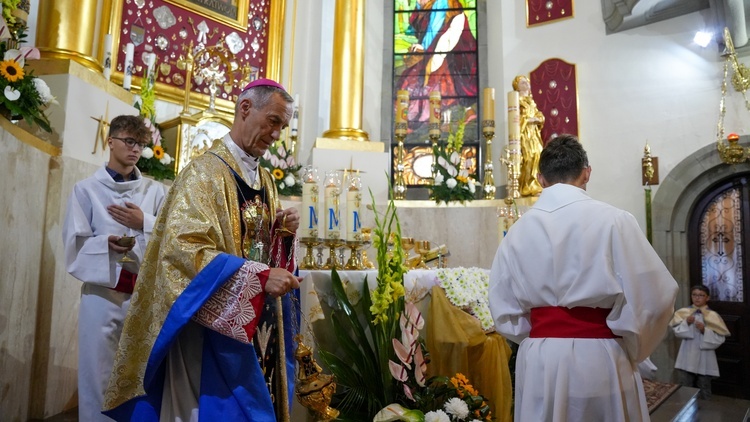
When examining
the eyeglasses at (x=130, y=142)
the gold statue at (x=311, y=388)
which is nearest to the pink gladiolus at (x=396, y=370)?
the gold statue at (x=311, y=388)

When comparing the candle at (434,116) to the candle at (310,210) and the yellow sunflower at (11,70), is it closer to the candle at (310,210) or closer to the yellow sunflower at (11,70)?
the candle at (310,210)

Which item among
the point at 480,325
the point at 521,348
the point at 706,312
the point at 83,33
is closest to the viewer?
the point at 521,348

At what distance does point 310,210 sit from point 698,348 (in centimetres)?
461

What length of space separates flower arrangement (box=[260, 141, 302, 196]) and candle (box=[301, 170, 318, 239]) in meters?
2.34

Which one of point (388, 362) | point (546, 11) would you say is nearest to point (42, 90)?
point (388, 362)

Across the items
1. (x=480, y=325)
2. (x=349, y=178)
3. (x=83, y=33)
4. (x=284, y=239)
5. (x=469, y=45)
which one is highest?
(x=469, y=45)

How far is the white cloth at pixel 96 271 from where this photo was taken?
2402 millimetres

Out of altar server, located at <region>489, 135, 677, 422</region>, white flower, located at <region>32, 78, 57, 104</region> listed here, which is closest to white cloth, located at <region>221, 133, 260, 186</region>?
altar server, located at <region>489, 135, 677, 422</region>

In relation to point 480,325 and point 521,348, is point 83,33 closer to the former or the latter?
point 480,325

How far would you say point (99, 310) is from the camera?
2.50 meters

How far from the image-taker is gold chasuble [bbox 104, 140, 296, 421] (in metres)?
1.75

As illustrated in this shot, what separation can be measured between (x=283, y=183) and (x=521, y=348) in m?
3.95

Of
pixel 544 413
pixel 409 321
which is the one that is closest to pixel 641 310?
pixel 544 413

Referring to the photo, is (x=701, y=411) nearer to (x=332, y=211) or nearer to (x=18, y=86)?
(x=332, y=211)
